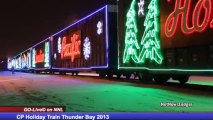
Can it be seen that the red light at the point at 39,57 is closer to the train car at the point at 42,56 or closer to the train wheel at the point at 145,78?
the train car at the point at 42,56

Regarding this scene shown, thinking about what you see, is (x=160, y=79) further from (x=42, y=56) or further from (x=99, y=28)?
(x=42, y=56)

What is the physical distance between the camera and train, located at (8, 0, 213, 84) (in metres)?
13.6

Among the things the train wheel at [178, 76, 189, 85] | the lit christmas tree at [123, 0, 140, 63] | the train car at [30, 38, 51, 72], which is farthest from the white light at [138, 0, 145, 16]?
the train car at [30, 38, 51, 72]

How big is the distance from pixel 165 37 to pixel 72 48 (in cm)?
1815

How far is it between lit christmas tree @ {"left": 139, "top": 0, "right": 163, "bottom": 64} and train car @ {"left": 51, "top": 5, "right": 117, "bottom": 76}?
566cm

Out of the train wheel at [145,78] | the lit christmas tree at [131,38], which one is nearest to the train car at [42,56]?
the lit christmas tree at [131,38]

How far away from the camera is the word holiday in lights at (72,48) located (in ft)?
105

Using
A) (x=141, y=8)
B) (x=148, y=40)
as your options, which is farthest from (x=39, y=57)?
(x=148, y=40)

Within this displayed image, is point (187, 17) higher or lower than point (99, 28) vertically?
lower

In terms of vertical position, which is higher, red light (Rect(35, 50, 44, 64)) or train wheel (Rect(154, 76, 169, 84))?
red light (Rect(35, 50, 44, 64))

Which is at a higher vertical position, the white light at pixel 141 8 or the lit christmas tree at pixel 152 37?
the white light at pixel 141 8

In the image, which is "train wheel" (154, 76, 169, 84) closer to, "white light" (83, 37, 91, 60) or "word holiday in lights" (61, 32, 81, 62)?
"white light" (83, 37, 91, 60)

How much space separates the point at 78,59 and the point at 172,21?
17.2 meters

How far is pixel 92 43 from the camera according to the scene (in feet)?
92.1
